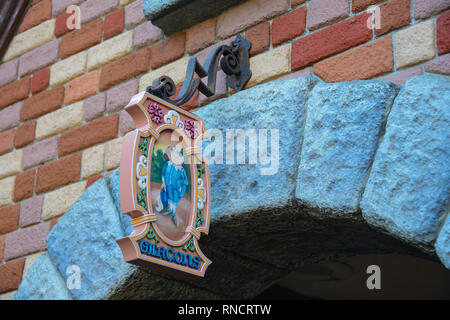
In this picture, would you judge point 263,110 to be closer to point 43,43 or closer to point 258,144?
point 258,144

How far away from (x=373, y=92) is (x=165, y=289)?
129 cm

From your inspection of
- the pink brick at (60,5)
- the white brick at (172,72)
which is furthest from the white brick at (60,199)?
the pink brick at (60,5)

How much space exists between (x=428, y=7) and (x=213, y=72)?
0.91 metres

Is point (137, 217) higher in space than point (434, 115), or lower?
lower

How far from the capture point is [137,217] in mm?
2113

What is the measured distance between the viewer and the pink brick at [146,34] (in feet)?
10.3

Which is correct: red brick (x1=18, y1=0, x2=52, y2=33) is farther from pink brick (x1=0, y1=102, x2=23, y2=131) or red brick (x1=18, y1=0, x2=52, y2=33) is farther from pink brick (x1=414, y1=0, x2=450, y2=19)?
pink brick (x1=414, y1=0, x2=450, y2=19)

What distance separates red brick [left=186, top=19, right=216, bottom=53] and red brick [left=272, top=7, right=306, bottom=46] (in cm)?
35

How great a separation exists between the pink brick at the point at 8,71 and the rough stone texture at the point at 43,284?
1.30m

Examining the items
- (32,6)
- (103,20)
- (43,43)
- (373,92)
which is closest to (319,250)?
(373,92)

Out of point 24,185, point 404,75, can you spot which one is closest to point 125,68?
point 24,185

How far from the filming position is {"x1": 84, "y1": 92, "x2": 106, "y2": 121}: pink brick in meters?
3.23

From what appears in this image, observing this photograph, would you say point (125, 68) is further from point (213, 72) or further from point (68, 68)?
point (213, 72)

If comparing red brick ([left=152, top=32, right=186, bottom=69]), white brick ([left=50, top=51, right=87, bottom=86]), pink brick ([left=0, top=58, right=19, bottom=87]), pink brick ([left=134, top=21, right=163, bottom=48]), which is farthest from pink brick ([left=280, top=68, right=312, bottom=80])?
pink brick ([left=0, top=58, right=19, bottom=87])
